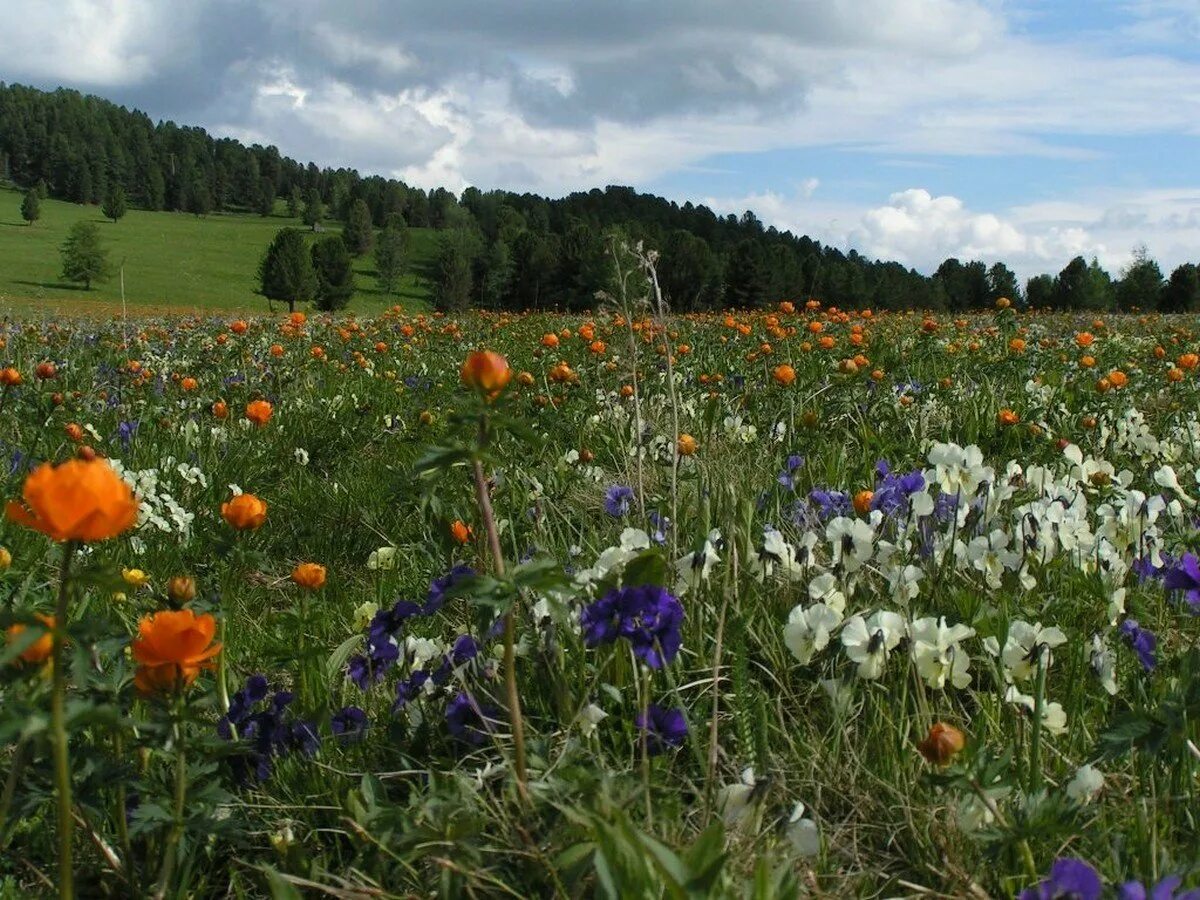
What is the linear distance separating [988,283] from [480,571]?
193 ft

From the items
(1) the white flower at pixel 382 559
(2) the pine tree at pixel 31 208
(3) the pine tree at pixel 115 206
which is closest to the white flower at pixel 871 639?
(1) the white flower at pixel 382 559

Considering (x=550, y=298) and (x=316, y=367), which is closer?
(x=316, y=367)

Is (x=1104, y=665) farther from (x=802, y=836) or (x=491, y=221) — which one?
(x=491, y=221)

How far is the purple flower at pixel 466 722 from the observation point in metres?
1.87

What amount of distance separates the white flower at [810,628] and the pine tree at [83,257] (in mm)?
70693

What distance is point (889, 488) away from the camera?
2594 millimetres

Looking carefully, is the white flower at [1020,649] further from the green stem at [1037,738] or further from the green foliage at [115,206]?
the green foliage at [115,206]

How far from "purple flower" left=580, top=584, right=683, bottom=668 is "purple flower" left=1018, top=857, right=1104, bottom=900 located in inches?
27.4

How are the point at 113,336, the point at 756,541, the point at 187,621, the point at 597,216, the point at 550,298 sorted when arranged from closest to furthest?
the point at 187,621
the point at 756,541
the point at 113,336
the point at 550,298
the point at 597,216

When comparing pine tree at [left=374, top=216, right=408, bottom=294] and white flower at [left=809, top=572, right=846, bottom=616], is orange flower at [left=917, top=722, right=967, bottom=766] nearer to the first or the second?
white flower at [left=809, top=572, right=846, bottom=616]

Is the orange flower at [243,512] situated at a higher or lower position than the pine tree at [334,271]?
lower

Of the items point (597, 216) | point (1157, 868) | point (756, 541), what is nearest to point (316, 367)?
point (756, 541)

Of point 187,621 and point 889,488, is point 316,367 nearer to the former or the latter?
point 889,488

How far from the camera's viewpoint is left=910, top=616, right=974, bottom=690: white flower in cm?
181
